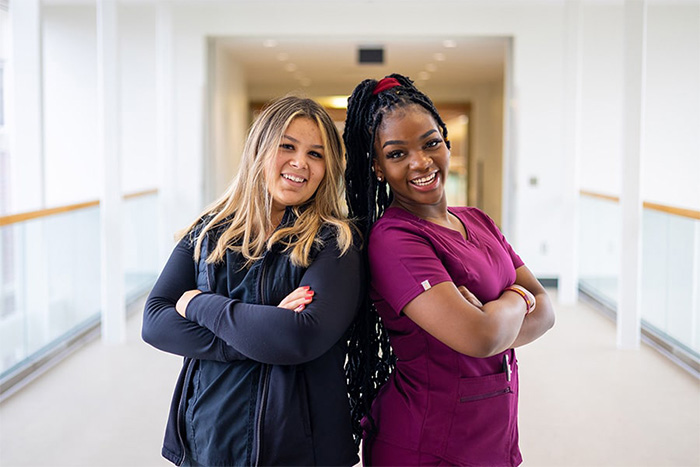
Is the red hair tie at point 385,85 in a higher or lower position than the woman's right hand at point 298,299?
higher

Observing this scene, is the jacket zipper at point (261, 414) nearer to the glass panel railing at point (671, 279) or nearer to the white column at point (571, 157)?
the glass panel railing at point (671, 279)

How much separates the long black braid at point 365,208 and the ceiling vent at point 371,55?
773cm

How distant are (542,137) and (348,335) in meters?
6.80

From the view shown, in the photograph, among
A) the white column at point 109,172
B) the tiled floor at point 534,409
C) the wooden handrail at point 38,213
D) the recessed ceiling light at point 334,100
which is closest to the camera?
the tiled floor at point 534,409

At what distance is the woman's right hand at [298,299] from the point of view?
164cm

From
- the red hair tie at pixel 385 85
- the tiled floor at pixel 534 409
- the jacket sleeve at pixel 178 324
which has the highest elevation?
the red hair tie at pixel 385 85

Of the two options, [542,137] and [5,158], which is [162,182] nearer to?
[5,158]

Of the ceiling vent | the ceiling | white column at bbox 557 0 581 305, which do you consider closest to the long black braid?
the ceiling

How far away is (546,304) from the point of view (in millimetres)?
1914

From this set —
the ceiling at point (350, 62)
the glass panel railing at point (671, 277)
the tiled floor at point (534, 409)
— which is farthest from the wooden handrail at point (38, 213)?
the glass panel railing at point (671, 277)

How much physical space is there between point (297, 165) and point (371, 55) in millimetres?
8027

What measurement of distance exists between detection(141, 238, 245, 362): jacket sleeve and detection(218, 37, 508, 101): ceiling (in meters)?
5.21

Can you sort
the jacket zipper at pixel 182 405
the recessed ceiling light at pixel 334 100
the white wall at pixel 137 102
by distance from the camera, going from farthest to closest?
the recessed ceiling light at pixel 334 100, the white wall at pixel 137 102, the jacket zipper at pixel 182 405

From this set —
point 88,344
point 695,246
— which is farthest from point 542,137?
point 88,344
